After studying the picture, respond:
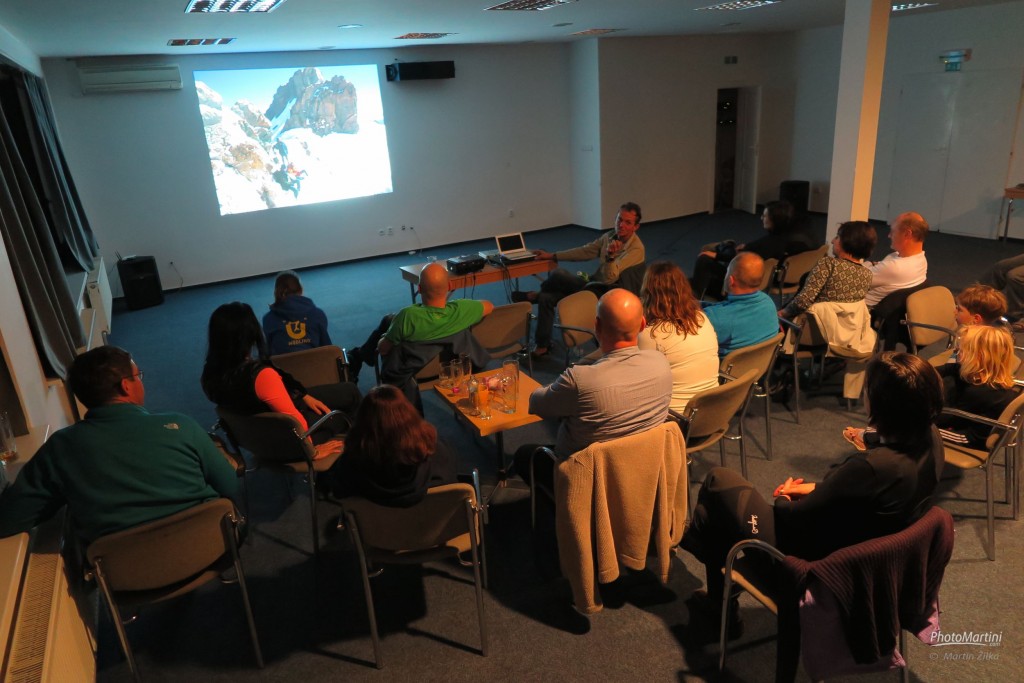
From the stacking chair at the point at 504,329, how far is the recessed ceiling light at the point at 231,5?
9.28 feet

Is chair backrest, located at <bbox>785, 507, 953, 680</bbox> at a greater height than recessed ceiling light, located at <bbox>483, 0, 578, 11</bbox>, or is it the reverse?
recessed ceiling light, located at <bbox>483, 0, 578, 11</bbox>

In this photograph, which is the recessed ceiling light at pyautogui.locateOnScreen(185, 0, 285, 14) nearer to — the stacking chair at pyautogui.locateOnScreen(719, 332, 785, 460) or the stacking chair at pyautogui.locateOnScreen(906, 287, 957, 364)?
the stacking chair at pyautogui.locateOnScreen(719, 332, 785, 460)

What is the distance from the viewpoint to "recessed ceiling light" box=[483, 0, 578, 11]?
18.9 ft

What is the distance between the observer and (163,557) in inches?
85.7

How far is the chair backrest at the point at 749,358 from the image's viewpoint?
329 centimetres

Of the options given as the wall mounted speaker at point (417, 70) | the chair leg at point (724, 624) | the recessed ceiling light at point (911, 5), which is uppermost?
the recessed ceiling light at point (911, 5)

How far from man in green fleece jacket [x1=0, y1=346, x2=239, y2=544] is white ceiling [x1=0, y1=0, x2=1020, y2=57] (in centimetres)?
320

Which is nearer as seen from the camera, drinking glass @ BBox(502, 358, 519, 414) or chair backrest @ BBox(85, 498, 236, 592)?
chair backrest @ BBox(85, 498, 236, 592)

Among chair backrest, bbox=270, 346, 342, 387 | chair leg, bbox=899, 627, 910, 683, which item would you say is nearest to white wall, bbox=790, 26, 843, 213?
chair backrest, bbox=270, 346, 342, 387

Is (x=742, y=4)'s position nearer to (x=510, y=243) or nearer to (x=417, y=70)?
(x=510, y=243)

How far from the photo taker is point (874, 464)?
191cm

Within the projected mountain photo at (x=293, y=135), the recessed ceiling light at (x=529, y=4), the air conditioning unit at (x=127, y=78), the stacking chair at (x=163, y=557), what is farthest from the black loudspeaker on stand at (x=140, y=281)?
the stacking chair at (x=163, y=557)

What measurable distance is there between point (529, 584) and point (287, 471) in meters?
1.23

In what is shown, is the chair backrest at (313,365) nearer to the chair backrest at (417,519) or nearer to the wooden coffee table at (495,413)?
the wooden coffee table at (495,413)
